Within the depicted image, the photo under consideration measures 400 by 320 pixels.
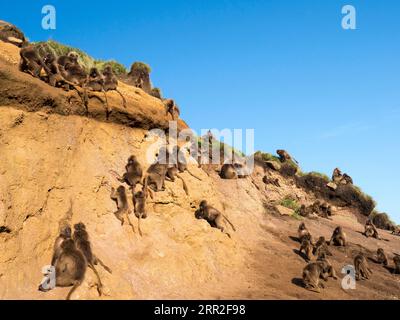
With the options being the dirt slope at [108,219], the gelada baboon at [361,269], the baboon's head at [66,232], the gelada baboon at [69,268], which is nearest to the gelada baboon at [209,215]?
the dirt slope at [108,219]

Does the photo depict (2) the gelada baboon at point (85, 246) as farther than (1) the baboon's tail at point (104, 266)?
No

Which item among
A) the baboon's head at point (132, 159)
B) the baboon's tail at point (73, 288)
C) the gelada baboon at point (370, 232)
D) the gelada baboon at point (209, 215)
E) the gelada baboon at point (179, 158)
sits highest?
the gelada baboon at point (179, 158)

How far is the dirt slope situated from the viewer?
10891mm

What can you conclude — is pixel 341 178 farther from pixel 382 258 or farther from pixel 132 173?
pixel 132 173

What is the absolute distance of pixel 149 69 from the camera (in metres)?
24.0

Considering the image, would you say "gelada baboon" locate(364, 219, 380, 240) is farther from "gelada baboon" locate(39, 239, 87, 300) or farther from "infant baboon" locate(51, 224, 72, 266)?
"gelada baboon" locate(39, 239, 87, 300)

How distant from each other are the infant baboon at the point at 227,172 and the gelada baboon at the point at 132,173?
952 cm

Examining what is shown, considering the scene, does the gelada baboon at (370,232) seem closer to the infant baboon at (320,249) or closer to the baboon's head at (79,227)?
the infant baboon at (320,249)

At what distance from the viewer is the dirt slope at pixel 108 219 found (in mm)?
10891

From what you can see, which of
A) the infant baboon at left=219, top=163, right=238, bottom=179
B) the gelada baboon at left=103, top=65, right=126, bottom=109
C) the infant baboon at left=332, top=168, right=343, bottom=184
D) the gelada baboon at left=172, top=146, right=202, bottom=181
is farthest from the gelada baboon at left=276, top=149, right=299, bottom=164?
the gelada baboon at left=103, top=65, right=126, bottom=109

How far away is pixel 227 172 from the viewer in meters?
24.2
